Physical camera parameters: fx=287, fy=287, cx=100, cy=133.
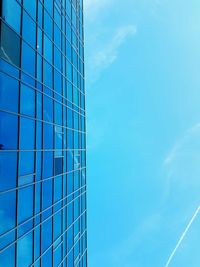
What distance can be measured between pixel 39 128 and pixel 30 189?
363cm

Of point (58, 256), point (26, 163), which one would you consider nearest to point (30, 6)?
point (26, 163)

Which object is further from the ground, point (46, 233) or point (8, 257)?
point (8, 257)

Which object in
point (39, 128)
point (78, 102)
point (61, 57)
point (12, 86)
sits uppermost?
point (61, 57)

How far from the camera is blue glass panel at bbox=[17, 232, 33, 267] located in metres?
14.0

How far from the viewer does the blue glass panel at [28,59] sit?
15.2 meters

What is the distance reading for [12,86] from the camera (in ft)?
44.7

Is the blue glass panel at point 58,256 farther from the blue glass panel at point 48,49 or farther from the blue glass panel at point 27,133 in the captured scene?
the blue glass panel at point 48,49

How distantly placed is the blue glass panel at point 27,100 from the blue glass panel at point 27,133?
1.50 ft

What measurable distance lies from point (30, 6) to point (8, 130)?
797 centimetres

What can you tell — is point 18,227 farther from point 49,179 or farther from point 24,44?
point 24,44

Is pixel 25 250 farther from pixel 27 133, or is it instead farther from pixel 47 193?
pixel 27 133

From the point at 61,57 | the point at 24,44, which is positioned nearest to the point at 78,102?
the point at 61,57

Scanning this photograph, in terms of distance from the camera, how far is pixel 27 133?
15320 mm

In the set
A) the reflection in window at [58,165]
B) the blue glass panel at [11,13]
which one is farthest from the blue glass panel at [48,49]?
the reflection in window at [58,165]
